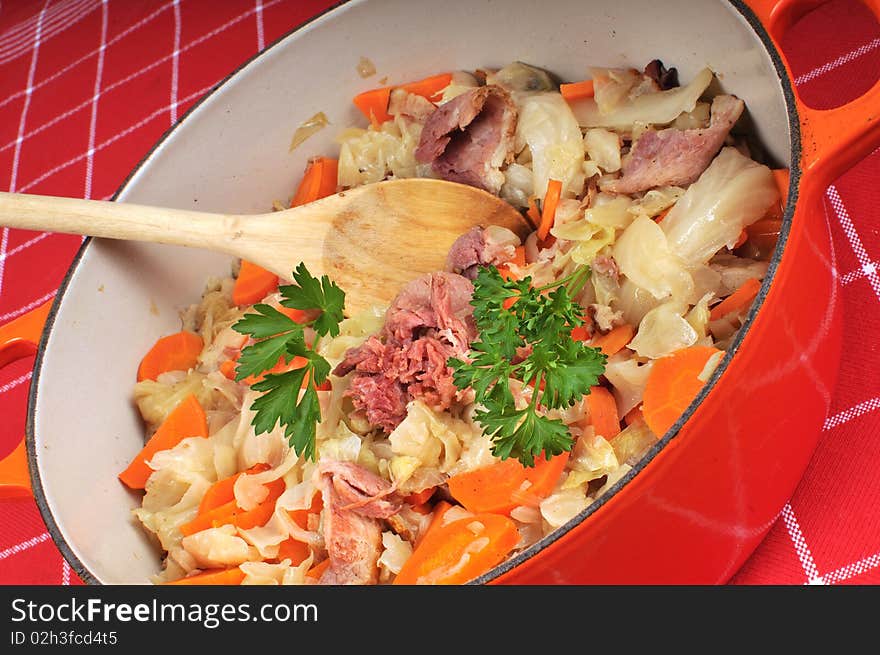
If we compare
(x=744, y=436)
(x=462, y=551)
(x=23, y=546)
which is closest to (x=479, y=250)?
(x=462, y=551)

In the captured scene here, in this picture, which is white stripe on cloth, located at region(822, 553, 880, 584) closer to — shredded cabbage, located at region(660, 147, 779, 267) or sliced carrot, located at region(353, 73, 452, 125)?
shredded cabbage, located at region(660, 147, 779, 267)

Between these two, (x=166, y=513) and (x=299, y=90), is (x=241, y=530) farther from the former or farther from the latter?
(x=299, y=90)

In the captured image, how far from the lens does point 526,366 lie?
6.10ft

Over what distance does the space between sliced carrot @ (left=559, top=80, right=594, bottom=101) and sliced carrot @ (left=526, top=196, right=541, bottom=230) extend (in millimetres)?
288

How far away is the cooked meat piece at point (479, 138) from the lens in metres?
2.48

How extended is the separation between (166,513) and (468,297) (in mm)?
891

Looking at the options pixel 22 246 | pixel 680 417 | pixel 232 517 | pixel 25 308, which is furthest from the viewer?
pixel 22 246

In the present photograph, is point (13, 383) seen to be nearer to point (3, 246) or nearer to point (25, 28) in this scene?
point (3, 246)

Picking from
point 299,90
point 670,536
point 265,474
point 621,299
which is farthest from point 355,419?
point 299,90

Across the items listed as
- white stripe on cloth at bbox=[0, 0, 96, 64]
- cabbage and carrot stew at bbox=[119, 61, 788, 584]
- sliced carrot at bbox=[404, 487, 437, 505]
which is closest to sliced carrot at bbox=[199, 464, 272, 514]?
cabbage and carrot stew at bbox=[119, 61, 788, 584]

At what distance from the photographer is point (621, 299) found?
2152 millimetres

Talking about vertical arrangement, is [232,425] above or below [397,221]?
below

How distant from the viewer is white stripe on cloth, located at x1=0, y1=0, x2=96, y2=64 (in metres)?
3.74

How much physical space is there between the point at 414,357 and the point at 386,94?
3.18 feet
